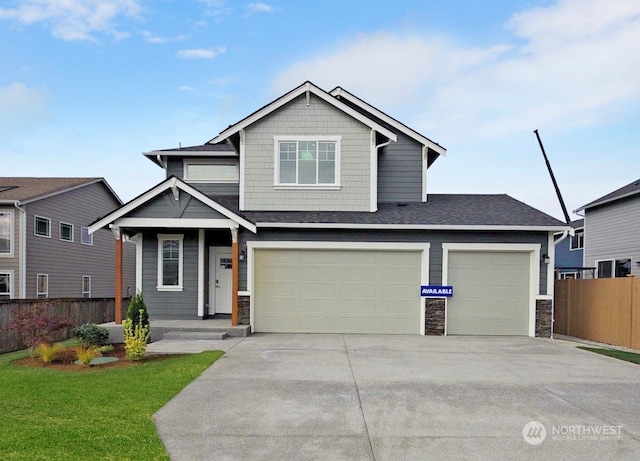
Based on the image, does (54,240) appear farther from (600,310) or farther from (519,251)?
(600,310)

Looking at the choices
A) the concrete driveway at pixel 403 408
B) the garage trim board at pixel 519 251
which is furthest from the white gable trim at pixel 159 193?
the garage trim board at pixel 519 251

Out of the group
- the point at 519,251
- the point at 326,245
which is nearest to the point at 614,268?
the point at 519,251

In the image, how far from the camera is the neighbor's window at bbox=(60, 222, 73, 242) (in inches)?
841

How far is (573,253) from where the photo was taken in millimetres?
29094

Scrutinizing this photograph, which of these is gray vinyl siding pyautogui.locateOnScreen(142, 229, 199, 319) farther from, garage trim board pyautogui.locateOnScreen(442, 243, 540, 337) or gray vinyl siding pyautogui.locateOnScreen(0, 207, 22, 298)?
gray vinyl siding pyautogui.locateOnScreen(0, 207, 22, 298)

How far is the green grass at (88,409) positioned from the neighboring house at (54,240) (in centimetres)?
1158

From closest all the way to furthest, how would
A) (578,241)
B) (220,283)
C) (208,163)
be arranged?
(220,283)
(208,163)
(578,241)

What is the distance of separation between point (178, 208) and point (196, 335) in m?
3.22

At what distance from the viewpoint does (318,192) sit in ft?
44.2

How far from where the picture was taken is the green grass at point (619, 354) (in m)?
9.88

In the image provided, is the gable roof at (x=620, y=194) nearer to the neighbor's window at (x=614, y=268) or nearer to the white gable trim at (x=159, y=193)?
the neighbor's window at (x=614, y=268)

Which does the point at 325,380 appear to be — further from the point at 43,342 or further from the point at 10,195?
the point at 10,195

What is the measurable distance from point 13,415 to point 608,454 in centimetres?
648

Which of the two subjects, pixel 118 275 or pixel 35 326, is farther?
pixel 118 275
